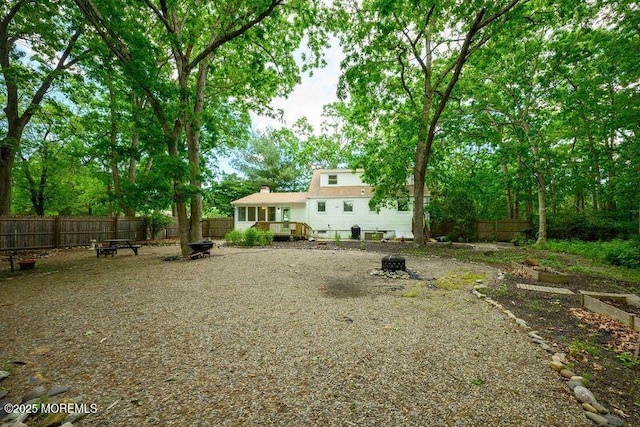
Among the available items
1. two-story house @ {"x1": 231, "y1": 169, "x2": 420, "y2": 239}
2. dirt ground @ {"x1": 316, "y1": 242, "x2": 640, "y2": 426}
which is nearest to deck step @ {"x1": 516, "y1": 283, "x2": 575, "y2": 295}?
dirt ground @ {"x1": 316, "y1": 242, "x2": 640, "y2": 426}

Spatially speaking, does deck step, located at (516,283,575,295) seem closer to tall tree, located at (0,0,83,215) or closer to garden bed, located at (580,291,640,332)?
garden bed, located at (580,291,640,332)

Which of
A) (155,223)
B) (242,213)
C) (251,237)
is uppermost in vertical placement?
(242,213)

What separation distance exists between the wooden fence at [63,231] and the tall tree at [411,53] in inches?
616

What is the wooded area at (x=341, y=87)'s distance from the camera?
29.8ft

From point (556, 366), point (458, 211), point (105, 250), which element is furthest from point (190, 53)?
point (458, 211)

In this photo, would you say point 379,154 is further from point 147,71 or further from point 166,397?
point 166,397

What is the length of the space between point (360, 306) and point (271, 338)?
1953mm

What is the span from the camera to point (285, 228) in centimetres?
2011

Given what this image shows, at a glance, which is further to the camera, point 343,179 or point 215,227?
point 215,227

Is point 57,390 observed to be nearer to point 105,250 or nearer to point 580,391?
point 580,391

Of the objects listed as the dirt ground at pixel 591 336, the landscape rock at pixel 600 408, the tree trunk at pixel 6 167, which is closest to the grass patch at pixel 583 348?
the dirt ground at pixel 591 336

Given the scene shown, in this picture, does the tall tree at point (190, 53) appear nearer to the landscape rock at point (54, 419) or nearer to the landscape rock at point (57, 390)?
the landscape rock at point (57, 390)

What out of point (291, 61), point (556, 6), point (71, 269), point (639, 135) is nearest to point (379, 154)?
point (291, 61)

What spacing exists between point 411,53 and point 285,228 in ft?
44.4
